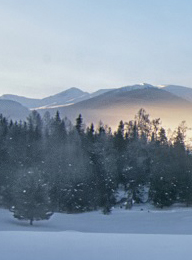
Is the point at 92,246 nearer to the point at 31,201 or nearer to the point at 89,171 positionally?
the point at 31,201

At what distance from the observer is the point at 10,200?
149 ft

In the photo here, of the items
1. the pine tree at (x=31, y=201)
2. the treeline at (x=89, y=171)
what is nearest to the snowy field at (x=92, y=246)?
the pine tree at (x=31, y=201)

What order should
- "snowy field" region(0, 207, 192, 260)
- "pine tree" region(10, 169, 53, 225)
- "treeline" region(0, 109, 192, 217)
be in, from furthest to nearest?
"treeline" region(0, 109, 192, 217) → "pine tree" region(10, 169, 53, 225) → "snowy field" region(0, 207, 192, 260)

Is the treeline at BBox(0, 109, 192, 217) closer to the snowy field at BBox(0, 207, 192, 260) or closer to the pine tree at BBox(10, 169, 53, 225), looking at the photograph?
the pine tree at BBox(10, 169, 53, 225)

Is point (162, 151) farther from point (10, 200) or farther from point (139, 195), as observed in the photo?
point (10, 200)

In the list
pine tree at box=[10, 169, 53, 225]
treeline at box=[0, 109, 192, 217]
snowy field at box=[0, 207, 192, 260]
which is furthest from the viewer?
treeline at box=[0, 109, 192, 217]

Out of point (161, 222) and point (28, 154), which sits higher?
point (28, 154)

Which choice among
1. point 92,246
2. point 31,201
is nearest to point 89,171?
point 31,201

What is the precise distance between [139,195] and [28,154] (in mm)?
16146

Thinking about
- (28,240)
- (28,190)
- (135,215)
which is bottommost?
(135,215)

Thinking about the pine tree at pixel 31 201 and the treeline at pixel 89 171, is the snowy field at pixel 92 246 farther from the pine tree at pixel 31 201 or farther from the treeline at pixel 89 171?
the treeline at pixel 89 171

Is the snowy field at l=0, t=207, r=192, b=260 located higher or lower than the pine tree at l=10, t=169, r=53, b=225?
higher

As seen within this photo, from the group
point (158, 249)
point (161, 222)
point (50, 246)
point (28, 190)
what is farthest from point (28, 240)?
point (161, 222)

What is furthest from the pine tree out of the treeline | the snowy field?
the snowy field
